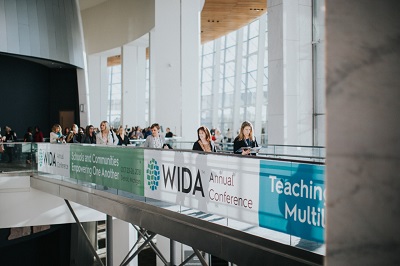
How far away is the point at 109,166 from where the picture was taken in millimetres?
10656

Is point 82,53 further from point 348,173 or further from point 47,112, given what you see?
point 348,173

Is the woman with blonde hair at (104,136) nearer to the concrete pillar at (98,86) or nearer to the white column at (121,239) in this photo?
the white column at (121,239)

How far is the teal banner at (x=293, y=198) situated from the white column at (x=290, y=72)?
10.3m

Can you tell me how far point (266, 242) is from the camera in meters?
6.19

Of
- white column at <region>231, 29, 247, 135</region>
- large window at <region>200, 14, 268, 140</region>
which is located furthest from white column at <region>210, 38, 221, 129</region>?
white column at <region>231, 29, 247, 135</region>

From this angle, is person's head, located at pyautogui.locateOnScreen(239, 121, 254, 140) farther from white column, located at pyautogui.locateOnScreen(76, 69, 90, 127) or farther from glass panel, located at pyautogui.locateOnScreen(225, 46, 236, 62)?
glass panel, located at pyautogui.locateOnScreen(225, 46, 236, 62)

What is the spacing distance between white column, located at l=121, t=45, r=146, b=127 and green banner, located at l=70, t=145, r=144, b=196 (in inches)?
873

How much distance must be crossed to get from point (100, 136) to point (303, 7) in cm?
935

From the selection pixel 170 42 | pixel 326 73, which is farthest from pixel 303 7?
pixel 326 73

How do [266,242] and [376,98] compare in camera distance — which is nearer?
[376,98]

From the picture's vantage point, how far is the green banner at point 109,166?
9656 mm

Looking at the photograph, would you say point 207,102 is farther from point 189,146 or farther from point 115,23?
point 189,146

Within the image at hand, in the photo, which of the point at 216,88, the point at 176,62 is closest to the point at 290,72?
the point at 176,62

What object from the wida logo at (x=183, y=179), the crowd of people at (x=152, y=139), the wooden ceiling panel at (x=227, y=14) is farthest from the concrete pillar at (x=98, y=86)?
the wida logo at (x=183, y=179)
